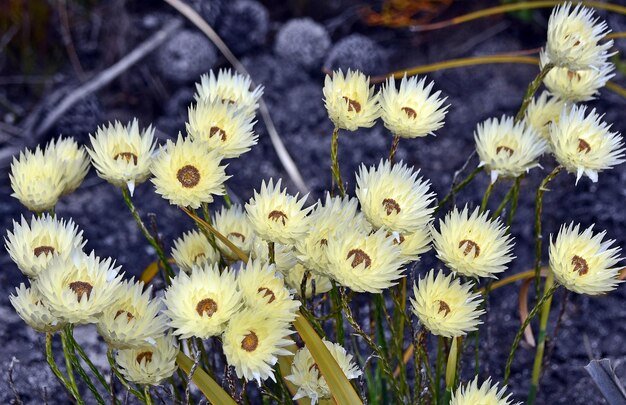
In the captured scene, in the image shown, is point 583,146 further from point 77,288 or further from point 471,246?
point 77,288

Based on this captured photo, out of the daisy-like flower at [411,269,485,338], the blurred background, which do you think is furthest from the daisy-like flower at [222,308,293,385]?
the blurred background

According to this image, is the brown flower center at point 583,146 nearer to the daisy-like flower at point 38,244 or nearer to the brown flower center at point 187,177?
the brown flower center at point 187,177

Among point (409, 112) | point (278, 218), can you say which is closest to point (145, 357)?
point (278, 218)

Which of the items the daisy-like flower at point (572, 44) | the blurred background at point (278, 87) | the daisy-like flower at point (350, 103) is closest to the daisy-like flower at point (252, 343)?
the daisy-like flower at point (350, 103)

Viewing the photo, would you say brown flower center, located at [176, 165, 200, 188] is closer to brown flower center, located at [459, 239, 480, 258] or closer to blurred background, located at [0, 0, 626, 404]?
brown flower center, located at [459, 239, 480, 258]

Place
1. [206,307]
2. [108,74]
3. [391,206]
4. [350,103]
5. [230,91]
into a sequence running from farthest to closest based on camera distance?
[108,74] < [230,91] < [350,103] < [391,206] < [206,307]

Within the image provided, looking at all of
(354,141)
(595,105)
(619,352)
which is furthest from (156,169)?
(595,105)

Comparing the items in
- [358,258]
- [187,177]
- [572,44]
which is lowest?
[358,258]
